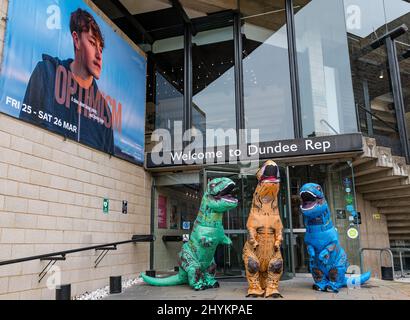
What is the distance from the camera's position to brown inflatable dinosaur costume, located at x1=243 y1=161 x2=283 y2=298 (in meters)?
5.20

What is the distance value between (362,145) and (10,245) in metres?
5.96

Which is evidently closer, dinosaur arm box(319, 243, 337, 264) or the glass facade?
dinosaur arm box(319, 243, 337, 264)

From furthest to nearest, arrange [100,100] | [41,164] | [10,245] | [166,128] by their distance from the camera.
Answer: [166,128]
[100,100]
[41,164]
[10,245]

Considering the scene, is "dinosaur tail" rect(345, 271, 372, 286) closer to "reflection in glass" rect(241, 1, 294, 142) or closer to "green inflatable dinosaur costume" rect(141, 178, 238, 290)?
"green inflatable dinosaur costume" rect(141, 178, 238, 290)

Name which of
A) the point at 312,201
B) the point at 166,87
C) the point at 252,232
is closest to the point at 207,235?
the point at 252,232

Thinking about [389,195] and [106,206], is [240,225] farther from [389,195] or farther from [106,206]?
[389,195]

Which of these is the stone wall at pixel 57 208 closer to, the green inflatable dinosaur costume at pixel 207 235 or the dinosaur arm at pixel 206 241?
the green inflatable dinosaur costume at pixel 207 235

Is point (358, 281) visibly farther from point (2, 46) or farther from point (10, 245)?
point (2, 46)

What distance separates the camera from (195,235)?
19.5 ft

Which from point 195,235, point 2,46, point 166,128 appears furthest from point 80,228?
point 166,128

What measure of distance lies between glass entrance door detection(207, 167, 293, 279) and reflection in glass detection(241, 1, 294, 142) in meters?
1.00

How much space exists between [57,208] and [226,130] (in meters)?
4.24

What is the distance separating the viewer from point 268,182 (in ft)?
17.2

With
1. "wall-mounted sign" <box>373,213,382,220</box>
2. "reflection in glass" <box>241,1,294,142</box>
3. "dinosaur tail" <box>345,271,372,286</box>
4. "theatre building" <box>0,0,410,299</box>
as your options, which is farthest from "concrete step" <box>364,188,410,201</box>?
"dinosaur tail" <box>345,271,372,286</box>
